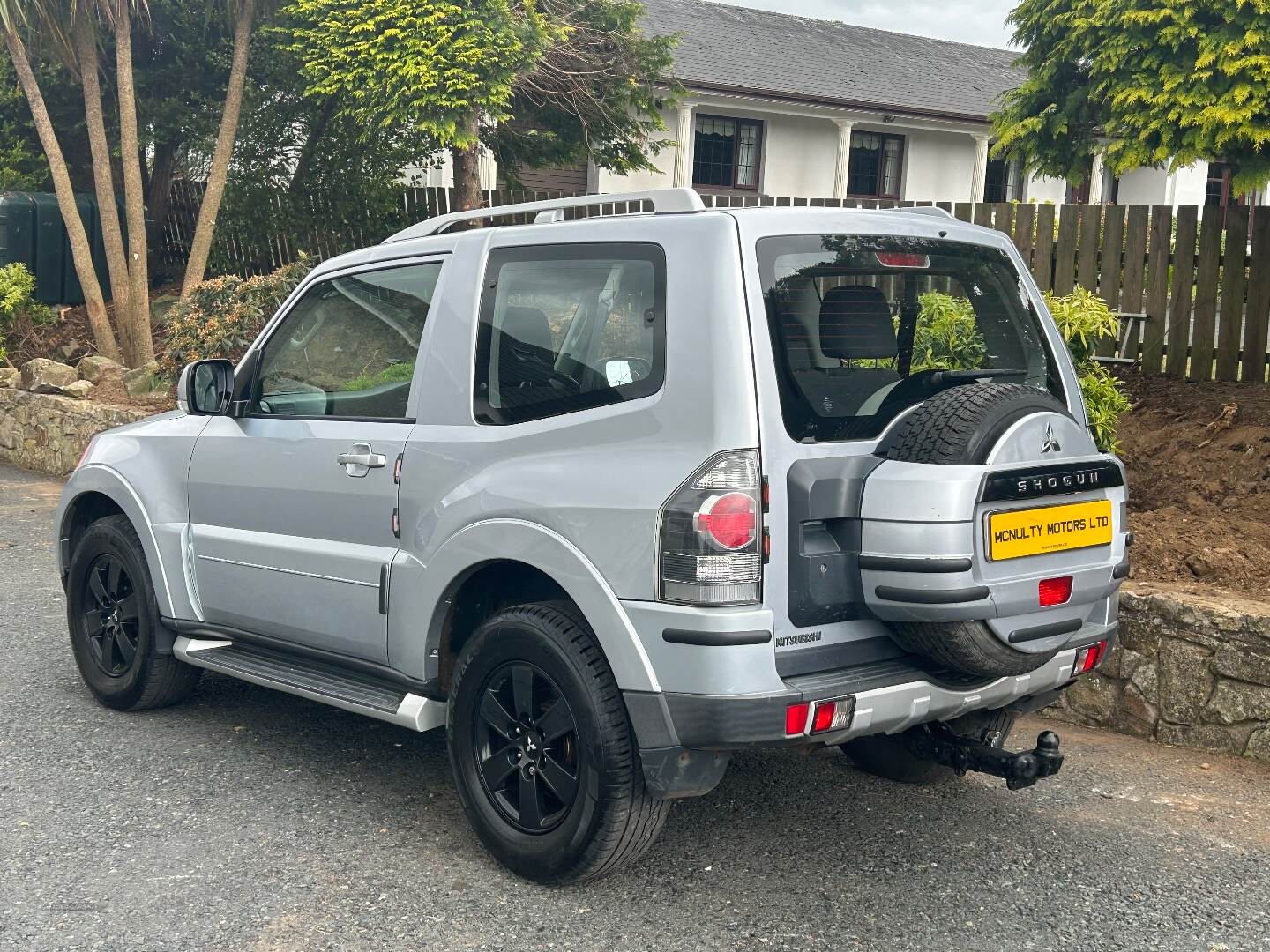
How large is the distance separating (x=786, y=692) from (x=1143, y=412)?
561cm

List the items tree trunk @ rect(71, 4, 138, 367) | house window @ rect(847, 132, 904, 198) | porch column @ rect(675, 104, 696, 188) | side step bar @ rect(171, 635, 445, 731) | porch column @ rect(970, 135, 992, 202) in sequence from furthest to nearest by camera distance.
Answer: house window @ rect(847, 132, 904, 198), porch column @ rect(970, 135, 992, 202), porch column @ rect(675, 104, 696, 188), tree trunk @ rect(71, 4, 138, 367), side step bar @ rect(171, 635, 445, 731)

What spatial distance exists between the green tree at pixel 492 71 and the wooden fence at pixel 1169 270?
4.54m

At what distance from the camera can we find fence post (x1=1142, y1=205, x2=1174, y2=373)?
29.1ft

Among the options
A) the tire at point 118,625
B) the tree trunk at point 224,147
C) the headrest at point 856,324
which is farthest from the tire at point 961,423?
the tree trunk at point 224,147

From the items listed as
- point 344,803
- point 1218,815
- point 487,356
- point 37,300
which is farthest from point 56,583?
point 37,300

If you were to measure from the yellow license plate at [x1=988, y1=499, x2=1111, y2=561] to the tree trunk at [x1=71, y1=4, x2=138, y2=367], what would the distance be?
12.6 metres

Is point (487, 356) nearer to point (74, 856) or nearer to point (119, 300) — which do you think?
point (74, 856)

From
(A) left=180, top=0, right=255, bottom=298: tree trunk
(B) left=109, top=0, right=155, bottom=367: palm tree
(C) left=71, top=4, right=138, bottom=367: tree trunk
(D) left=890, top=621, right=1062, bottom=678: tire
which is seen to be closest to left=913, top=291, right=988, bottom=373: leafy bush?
(D) left=890, top=621, right=1062, bottom=678: tire

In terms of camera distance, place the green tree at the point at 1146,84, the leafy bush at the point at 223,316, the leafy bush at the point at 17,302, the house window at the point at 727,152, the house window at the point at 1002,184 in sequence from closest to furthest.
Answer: the green tree at the point at 1146,84 < the leafy bush at the point at 223,316 < the leafy bush at the point at 17,302 < the house window at the point at 727,152 < the house window at the point at 1002,184

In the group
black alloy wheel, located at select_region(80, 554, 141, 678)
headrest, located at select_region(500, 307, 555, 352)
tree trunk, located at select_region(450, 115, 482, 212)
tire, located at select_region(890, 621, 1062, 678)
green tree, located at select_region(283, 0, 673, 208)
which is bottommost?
black alloy wheel, located at select_region(80, 554, 141, 678)

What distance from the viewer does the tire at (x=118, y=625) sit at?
538 centimetres

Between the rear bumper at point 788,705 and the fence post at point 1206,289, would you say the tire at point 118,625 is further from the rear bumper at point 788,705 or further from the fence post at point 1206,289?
the fence post at point 1206,289

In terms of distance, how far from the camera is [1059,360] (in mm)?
4324

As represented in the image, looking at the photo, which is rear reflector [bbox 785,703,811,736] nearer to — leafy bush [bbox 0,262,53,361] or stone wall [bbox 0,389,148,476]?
stone wall [bbox 0,389,148,476]
